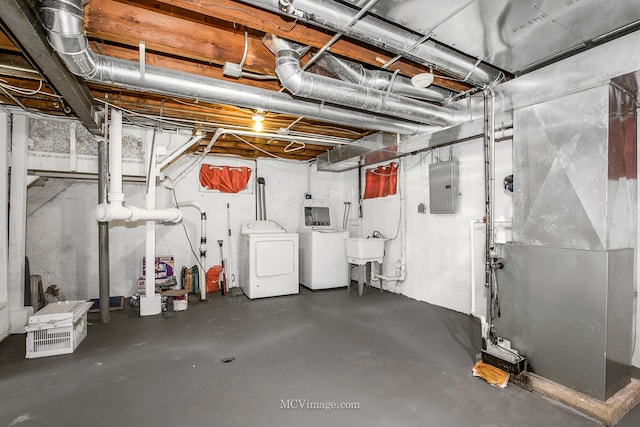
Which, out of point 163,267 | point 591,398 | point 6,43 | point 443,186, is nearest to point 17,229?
point 163,267

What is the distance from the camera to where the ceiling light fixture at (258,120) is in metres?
3.53

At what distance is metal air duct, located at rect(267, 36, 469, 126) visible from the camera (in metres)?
2.21

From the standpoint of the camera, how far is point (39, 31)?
1.70 metres

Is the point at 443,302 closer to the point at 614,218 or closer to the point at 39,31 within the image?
the point at 614,218

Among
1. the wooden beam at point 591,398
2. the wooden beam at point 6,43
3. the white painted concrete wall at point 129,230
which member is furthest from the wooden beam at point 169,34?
the white painted concrete wall at point 129,230

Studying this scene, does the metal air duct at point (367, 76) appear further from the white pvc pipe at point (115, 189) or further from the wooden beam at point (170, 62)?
the white pvc pipe at point (115, 189)

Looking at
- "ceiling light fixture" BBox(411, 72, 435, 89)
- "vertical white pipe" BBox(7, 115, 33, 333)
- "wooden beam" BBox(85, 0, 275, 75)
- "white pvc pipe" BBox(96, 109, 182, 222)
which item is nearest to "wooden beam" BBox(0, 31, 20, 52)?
"wooden beam" BBox(85, 0, 275, 75)

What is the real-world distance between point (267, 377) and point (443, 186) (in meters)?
3.20

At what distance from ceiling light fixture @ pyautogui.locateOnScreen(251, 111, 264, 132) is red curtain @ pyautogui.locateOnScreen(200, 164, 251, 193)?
1670 mm

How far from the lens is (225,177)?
5559 millimetres

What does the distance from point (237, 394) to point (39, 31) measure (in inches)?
102

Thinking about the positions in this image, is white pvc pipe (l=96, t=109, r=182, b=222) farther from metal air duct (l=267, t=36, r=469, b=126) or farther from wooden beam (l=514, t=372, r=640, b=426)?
wooden beam (l=514, t=372, r=640, b=426)

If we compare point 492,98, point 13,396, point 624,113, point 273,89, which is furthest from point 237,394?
point 624,113

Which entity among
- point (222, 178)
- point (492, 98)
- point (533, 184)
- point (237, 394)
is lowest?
point (237, 394)
